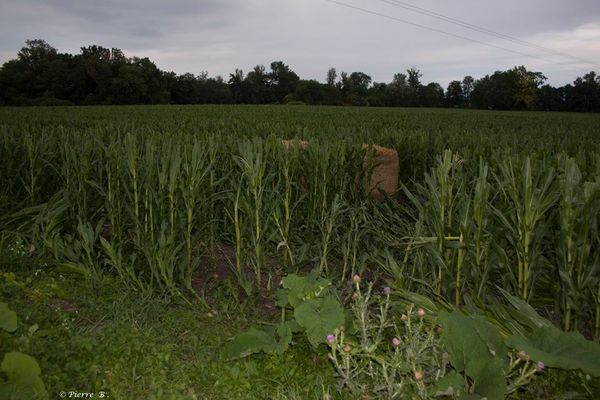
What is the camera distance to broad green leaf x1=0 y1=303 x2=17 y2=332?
2.35 meters

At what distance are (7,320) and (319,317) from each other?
149 centimetres

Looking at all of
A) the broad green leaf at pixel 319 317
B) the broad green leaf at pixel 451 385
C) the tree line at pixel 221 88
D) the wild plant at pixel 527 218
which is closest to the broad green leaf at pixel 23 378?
the broad green leaf at pixel 319 317

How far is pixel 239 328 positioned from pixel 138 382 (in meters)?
0.83

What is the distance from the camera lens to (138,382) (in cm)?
247

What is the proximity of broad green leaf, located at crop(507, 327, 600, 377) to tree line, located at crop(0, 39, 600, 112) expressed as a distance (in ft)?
185

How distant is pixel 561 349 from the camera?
222 cm

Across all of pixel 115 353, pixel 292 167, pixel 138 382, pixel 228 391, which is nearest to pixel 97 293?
pixel 115 353

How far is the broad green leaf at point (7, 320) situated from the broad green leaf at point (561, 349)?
2.30m

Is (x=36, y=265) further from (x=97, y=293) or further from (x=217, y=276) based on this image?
(x=217, y=276)

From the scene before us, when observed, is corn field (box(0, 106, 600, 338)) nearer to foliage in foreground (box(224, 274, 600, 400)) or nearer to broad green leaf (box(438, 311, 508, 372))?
foliage in foreground (box(224, 274, 600, 400))

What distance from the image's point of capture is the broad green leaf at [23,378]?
81.9 inches

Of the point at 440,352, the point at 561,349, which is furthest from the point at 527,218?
the point at 440,352

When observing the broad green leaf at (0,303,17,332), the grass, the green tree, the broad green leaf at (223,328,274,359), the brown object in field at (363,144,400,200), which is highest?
the green tree

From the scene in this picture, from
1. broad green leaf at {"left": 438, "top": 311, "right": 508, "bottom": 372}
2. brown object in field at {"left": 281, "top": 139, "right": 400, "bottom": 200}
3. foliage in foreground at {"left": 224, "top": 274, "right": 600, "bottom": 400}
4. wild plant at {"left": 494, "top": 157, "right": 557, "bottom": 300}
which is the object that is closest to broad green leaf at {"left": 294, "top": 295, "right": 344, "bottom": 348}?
foliage in foreground at {"left": 224, "top": 274, "right": 600, "bottom": 400}
